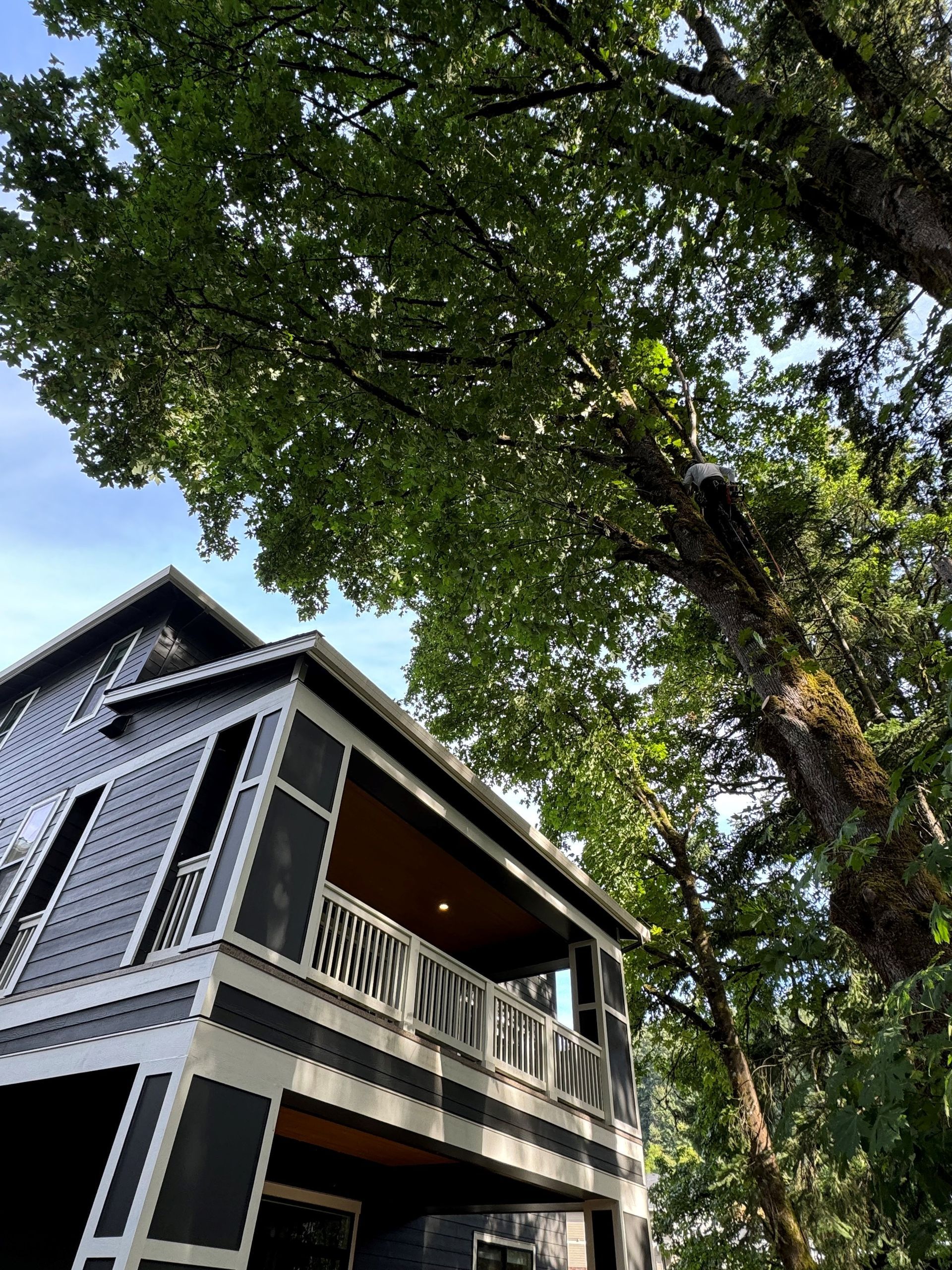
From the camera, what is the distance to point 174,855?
6.05m

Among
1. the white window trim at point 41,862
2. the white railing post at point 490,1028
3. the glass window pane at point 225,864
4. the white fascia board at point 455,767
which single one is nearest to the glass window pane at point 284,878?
the glass window pane at point 225,864

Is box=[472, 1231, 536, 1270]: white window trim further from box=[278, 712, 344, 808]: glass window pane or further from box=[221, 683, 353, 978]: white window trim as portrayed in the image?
box=[278, 712, 344, 808]: glass window pane

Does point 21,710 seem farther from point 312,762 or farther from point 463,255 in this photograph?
point 463,255

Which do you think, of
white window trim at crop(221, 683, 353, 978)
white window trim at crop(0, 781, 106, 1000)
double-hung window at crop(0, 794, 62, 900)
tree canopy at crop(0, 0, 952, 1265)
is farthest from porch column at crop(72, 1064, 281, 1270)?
double-hung window at crop(0, 794, 62, 900)

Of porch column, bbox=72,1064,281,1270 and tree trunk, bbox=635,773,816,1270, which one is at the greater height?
tree trunk, bbox=635,773,816,1270

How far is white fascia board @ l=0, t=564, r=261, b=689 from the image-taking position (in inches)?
404

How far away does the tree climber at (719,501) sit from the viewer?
22.4 feet

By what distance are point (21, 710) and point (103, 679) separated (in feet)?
9.61

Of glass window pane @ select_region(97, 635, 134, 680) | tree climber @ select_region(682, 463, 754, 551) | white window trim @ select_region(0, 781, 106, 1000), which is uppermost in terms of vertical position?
glass window pane @ select_region(97, 635, 134, 680)

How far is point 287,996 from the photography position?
197 inches

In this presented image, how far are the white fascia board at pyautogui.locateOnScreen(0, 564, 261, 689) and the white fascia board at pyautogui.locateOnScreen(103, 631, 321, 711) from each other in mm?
1789

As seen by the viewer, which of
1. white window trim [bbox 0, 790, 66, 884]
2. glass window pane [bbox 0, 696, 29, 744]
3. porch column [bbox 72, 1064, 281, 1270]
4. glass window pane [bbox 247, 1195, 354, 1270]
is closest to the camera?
porch column [bbox 72, 1064, 281, 1270]

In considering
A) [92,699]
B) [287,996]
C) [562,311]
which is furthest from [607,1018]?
[92,699]

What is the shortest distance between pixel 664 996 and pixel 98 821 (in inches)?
405
